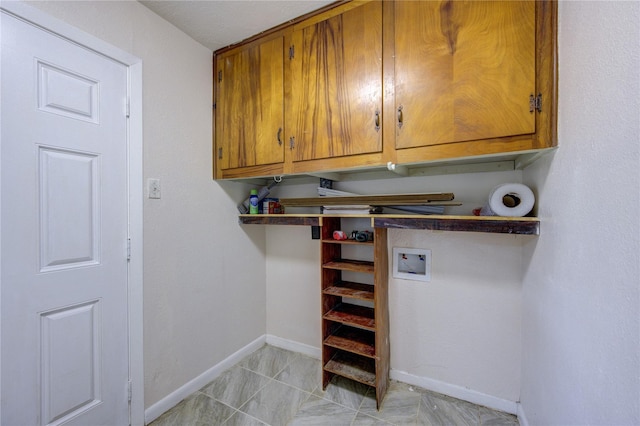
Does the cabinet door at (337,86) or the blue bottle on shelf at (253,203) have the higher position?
the cabinet door at (337,86)

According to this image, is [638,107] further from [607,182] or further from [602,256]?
[602,256]

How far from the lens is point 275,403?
5.05 ft

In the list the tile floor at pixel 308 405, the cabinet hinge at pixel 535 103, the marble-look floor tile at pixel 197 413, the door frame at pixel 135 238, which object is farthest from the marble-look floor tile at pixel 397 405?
the cabinet hinge at pixel 535 103

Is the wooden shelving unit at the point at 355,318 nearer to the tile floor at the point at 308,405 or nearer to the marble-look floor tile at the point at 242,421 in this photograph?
the tile floor at the point at 308,405

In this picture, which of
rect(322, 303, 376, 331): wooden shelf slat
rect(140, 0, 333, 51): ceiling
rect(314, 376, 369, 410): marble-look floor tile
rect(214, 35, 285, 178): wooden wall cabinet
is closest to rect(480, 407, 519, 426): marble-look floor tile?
rect(314, 376, 369, 410): marble-look floor tile

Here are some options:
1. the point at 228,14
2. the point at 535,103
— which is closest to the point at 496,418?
the point at 535,103

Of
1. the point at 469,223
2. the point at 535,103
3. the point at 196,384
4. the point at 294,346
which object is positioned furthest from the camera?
the point at 294,346

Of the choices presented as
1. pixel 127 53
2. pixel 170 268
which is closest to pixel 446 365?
pixel 170 268

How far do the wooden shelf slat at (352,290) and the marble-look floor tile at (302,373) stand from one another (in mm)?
674

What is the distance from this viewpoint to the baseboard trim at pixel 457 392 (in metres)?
1.42

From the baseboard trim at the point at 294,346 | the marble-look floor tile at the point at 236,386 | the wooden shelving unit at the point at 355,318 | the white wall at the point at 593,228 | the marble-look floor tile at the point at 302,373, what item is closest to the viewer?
the white wall at the point at 593,228

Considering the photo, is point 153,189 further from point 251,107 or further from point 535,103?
point 535,103

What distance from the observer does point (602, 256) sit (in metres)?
0.65

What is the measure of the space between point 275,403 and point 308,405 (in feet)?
0.69
